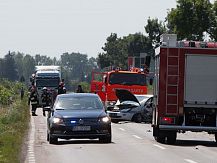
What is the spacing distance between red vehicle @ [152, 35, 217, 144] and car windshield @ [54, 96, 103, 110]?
5.98 feet

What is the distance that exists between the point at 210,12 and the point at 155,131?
33.1m

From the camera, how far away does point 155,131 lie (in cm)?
2495

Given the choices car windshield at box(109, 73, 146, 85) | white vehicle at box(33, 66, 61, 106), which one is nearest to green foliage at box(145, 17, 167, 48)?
white vehicle at box(33, 66, 61, 106)

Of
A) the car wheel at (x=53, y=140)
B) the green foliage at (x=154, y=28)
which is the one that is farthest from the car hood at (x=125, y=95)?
the green foliage at (x=154, y=28)

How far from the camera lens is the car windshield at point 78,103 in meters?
23.7

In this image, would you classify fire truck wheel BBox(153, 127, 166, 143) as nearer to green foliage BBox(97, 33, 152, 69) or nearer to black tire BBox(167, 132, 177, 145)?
black tire BBox(167, 132, 177, 145)

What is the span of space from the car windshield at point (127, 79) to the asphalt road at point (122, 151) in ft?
54.7

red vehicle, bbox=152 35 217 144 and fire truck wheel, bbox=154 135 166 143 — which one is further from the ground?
red vehicle, bbox=152 35 217 144

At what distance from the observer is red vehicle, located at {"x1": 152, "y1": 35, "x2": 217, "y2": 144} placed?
23.4m

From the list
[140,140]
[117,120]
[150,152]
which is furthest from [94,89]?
[150,152]

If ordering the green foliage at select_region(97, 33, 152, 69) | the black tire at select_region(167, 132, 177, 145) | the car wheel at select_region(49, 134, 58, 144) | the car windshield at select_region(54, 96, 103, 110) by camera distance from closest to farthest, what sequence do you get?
1. the car wheel at select_region(49, 134, 58, 144)
2. the car windshield at select_region(54, 96, 103, 110)
3. the black tire at select_region(167, 132, 177, 145)
4. the green foliage at select_region(97, 33, 152, 69)

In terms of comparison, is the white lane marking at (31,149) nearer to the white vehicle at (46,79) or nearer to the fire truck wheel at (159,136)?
the fire truck wheel at (159,136)

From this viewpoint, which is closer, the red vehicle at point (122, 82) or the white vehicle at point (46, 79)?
the red vehicle at point (122, 82)

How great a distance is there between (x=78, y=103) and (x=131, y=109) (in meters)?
13.8
